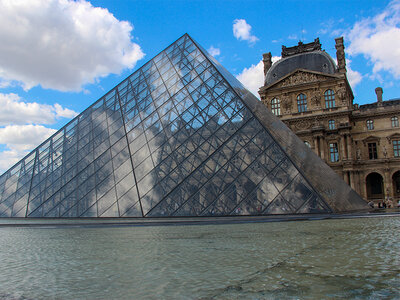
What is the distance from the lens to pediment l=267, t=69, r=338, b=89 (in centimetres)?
4284

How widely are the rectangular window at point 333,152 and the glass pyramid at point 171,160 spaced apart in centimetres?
2761

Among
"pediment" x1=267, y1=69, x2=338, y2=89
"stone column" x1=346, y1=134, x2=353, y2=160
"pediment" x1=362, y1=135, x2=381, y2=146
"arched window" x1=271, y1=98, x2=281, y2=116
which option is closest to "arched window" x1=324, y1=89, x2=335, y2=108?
"pediment" x1=267, y1=69, x2=338, y2=89

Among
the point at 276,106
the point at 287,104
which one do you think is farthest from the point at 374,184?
the point at 276,106

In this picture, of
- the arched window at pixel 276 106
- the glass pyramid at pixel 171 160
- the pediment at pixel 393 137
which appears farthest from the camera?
the arched window at pixel 276 106

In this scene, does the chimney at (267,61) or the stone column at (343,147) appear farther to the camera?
the chimney at (267,61)

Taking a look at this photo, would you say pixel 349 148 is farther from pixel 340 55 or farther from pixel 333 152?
pixel 340 55

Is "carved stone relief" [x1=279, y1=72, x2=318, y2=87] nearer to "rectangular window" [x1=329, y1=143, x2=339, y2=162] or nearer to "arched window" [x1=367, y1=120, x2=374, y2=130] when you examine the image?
"arched window" [x1=367, y1=120, x2=374, y2=130]

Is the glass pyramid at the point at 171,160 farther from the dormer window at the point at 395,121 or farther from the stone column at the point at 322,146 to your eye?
the dormer window at the point at 395,121

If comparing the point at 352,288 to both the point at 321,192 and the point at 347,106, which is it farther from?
the point at 347,106

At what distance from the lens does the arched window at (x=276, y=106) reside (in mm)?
44625

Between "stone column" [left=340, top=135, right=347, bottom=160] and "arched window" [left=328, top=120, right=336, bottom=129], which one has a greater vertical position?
"arched window" [left=328, top=120, right=336, bottom=129]

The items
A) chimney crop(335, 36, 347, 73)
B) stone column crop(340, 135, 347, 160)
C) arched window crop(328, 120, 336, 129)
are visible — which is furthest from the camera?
chimney crop(335, 36, 347, 73)

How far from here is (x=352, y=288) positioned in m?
2.35

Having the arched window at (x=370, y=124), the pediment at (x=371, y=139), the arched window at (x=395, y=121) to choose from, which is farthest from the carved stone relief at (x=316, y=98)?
the arched window at (x=395, y=121)
